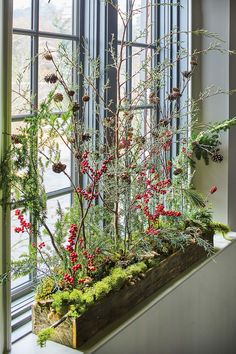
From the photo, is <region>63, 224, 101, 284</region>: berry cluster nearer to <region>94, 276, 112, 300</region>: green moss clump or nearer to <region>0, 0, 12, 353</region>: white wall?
<region>94, 276, 112, 300</region>: green moss clump

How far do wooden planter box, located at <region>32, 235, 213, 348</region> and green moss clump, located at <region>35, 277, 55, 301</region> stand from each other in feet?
0.14

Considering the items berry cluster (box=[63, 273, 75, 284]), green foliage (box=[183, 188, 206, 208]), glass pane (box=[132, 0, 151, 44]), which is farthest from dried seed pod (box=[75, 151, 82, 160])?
glass pane (box=[132, 0, 151, 44])

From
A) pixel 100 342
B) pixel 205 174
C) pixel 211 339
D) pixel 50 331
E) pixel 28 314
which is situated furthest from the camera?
pixel 205 174

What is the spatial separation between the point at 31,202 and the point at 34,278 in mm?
470

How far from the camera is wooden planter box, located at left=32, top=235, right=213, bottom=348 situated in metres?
1.77

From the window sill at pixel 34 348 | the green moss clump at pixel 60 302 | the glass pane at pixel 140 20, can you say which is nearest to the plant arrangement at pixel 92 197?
the green moss clump at pixel 60 302

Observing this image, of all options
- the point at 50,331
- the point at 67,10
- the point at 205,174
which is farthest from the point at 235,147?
the point at 50,331

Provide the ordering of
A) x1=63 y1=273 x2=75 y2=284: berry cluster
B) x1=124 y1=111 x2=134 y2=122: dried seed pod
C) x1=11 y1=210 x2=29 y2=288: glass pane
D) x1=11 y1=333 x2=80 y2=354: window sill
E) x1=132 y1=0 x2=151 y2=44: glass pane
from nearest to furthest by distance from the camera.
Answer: x1=11 y1=333 x2=80 y2=354: window sill, x1=63 y1=273 x2=75 y2=284: berry cluster, x1=11 y1=210 x2=29 y2=288: glass pane, x1=124 y1=111 x2=134 y2=122: dried seed pod, x1=132 y1=0 x2=151 y2=44: glass pane

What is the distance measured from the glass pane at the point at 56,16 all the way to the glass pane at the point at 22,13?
0.07 metres

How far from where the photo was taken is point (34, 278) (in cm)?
209

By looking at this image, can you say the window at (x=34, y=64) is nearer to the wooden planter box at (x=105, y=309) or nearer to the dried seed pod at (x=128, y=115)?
the wooden planter box at (x=105, y=309)

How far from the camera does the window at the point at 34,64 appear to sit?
6.57 feet

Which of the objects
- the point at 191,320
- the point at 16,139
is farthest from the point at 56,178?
the point at 191,320

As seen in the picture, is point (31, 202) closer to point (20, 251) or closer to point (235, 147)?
point (20, 251)
